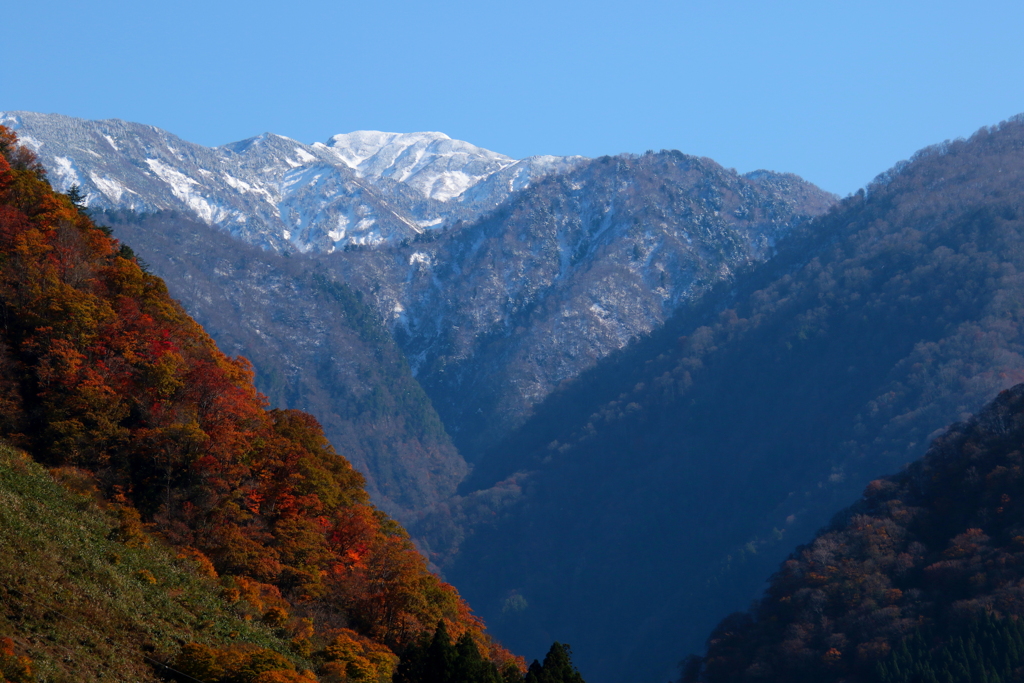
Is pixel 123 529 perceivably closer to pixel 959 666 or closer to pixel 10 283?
pixel 10 283

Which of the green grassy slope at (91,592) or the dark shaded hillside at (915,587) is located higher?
the dark shaded hillside at (915,587)

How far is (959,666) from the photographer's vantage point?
91750 mm

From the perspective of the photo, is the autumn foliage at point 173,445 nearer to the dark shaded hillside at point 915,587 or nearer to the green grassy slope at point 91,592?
the green grassy slope at point 91,592

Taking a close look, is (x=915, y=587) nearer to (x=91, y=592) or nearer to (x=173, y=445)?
(x=173, y=445)

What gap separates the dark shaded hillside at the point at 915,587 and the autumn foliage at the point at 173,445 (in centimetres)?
6013

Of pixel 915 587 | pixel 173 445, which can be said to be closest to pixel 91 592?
pixel 173 445

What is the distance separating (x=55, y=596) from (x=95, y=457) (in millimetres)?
18734

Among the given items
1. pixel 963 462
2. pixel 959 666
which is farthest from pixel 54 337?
pixel 963 462

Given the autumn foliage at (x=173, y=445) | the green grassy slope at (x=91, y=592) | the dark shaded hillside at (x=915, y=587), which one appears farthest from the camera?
the dark shaded hillside at (x=915, y=587)

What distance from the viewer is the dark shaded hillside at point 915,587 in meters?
97.1

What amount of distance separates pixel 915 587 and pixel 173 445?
88.0m

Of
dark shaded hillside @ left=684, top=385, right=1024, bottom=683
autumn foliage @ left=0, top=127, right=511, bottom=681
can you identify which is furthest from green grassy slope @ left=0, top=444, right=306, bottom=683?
dark shaded hillside @ left=684, top=385, right=1024, bottom=683

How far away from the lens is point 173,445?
4722 centimetres

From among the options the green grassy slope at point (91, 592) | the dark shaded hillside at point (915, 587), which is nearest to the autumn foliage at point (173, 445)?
the green grassy slope at point (91, 592)
